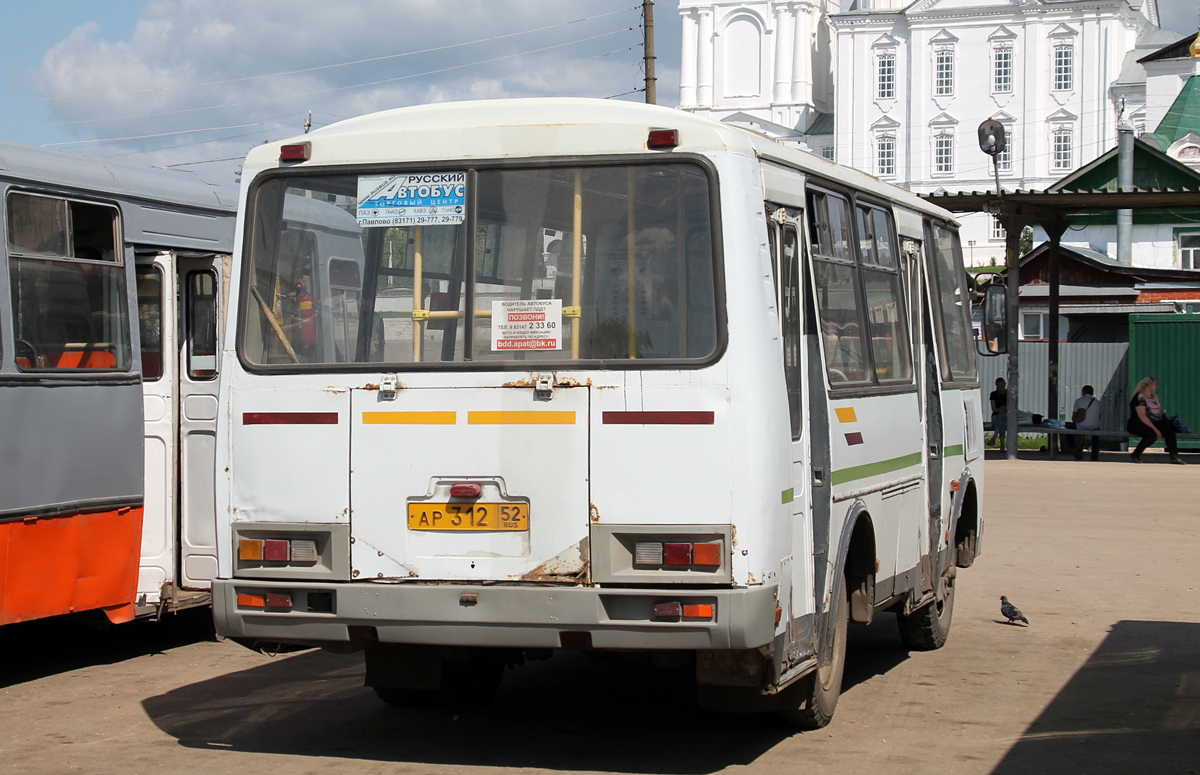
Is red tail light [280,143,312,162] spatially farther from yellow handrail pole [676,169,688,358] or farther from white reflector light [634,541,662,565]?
white reflector light [634,541,662,565]

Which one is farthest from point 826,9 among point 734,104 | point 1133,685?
point 1133,685

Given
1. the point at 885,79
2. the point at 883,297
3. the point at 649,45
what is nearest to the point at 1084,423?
the point at 649,45

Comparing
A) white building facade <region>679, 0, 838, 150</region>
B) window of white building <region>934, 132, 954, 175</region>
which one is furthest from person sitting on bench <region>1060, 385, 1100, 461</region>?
white building facade <region>679, 0, 838, 150</region>

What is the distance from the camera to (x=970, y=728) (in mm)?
7680

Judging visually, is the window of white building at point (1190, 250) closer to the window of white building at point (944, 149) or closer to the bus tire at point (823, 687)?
the window of white building at point (944, 149)

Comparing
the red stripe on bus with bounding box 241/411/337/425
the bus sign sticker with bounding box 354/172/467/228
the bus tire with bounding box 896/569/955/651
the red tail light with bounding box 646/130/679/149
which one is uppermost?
the red tail light with bounding box 646/130/679/149

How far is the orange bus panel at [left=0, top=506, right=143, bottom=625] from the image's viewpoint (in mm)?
8320

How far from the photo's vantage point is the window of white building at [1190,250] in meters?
56.8

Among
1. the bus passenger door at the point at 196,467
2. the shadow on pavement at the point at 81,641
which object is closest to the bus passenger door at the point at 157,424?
the bus passenger door at the point at 196,467

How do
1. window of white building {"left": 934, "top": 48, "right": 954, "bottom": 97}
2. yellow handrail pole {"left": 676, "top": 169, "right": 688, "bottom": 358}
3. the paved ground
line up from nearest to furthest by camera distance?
yellow handrail pole {"left": 676, "top": 169, "right": 688, "bottom": 358} < the paved ground < window of white building {"left": 934, "top": 48, "right": 954, "bottom": 97}

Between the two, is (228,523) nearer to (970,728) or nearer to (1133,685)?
(970,728)

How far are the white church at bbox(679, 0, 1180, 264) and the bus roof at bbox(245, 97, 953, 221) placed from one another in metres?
86.2

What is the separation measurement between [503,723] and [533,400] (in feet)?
7.06

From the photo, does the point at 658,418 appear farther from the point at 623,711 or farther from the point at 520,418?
the point at 623,711
